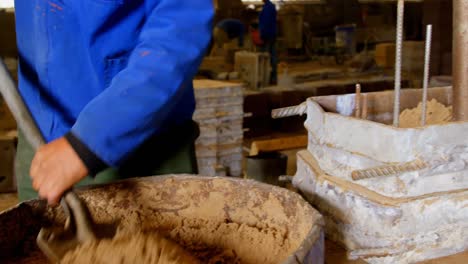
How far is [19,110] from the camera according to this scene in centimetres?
129

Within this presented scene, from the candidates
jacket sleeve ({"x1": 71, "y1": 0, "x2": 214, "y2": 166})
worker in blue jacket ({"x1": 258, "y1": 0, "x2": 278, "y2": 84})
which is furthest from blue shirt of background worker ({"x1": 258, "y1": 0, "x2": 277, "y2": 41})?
jacket sleeve ({"x1": 71, "y1": 0, "x2": 214, "y2": 166})

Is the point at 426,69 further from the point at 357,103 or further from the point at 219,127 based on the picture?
the point at 219,127

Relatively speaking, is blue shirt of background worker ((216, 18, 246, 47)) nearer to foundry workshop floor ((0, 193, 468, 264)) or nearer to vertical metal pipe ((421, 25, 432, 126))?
vertical metal pipe ((421, 25, 432, 126))

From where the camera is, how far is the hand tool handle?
1.26 meters

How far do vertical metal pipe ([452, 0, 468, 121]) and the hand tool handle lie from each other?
1.11 meters

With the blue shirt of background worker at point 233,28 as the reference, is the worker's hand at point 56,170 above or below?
below

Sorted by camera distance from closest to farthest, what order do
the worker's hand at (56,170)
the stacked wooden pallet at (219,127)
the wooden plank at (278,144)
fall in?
the worker's hand at (56,170) → the stacked wooden pallet at (219,127) → the wooden plank at (278,144)

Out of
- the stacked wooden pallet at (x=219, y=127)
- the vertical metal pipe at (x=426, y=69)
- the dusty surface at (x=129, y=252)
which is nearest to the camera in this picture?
the dusty surface at (x=129, y=252)

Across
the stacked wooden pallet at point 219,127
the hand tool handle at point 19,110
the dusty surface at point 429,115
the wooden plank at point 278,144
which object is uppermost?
the hand tool handle at point 19,110

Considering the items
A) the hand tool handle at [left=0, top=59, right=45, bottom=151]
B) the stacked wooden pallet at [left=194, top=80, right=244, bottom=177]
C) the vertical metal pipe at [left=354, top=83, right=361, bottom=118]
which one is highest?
the hand tool handle at [left=0, top=59, right=45, bottom=151]

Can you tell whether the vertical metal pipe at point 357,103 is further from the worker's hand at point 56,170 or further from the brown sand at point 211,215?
the worker's hand at point 56,170

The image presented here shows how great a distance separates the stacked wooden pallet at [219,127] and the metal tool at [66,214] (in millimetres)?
3261

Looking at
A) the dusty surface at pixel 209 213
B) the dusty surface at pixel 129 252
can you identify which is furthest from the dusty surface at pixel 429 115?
the dusty surface at pixel 129 252

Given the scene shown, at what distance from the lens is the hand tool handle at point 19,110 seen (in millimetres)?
1264
